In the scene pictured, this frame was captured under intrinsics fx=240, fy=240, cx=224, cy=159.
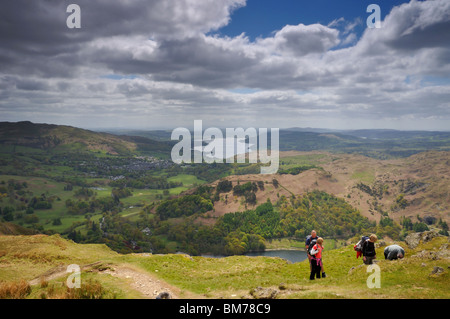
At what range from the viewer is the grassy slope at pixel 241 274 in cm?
1881

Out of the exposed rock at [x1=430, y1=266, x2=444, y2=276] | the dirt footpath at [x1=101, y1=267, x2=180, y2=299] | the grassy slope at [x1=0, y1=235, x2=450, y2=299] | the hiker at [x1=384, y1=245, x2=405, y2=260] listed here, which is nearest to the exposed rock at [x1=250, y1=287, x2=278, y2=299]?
the grassy slope at [x1=0, y1=235, x2=450, y2=299]

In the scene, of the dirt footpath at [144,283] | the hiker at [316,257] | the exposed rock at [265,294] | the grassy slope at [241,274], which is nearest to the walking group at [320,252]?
the hiker at [316,257]

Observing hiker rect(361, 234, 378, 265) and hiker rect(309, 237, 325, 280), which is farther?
hiker rect(361, 234, 378, 265)

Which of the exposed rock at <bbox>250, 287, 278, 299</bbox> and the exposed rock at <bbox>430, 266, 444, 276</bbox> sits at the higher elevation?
the exposed rock at <bbox>430, 266, 444, 276</bbox>

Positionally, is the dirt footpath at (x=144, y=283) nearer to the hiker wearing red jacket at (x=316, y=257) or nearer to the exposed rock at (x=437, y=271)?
the hiker wearing red jacket at (x=316, y=257)

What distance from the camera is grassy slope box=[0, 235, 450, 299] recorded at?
1881 centimetres

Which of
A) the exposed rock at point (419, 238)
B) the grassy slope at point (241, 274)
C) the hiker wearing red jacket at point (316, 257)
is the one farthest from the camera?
the exposed rock at point (419, 238)

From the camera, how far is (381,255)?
32.6 m

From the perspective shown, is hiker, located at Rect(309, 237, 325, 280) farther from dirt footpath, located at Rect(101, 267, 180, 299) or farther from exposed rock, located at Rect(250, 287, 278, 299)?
dirt footpath, located at Rect(101, 267, 180, 299)

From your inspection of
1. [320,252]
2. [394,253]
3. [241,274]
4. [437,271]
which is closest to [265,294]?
[320,252]

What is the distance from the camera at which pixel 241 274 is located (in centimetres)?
3094
